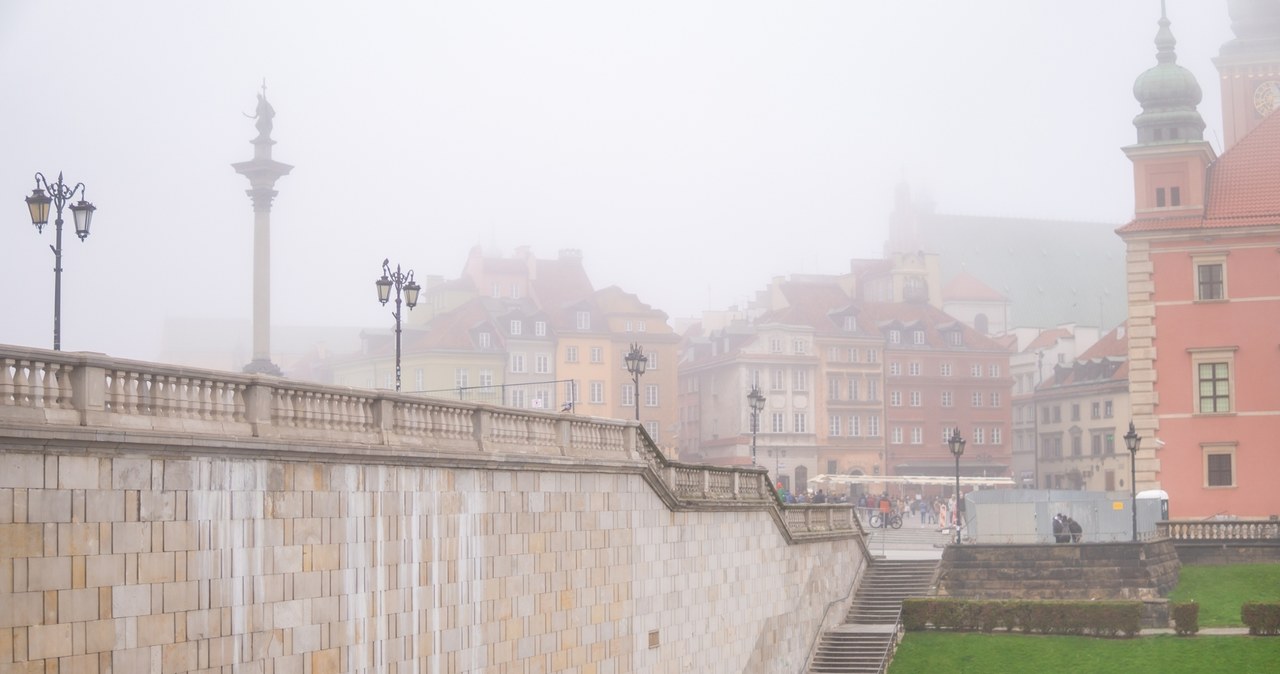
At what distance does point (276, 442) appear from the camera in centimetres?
2033

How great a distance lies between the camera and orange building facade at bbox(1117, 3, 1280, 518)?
214ft

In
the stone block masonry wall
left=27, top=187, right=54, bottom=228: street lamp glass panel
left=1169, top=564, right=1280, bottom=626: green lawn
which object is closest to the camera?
the stone block masonry wall

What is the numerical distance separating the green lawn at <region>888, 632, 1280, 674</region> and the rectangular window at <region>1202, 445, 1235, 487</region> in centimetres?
2225

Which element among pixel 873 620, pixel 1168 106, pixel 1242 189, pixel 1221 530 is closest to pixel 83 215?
pixel 873 620

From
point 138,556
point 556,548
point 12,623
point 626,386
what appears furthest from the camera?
point 626,386

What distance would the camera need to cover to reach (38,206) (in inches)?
960

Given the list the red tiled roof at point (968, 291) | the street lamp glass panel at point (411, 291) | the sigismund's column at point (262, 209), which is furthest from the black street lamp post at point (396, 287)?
the red tiled roof at point (968, 291)

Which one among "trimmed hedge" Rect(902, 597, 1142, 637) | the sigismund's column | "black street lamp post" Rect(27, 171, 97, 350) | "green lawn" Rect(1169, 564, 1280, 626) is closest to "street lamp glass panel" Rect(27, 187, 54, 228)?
→ "black street lamp post" Rect(27, 171, 97, 350)

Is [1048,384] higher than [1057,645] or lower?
higher

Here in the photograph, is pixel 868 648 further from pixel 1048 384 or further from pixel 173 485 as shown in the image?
pixel 1048 384

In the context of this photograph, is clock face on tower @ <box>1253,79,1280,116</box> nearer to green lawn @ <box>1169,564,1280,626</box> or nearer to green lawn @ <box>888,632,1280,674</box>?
green lawn @ <box>1169,564,1280,626</box>

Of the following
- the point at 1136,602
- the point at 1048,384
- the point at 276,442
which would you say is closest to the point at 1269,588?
the point at 1136,602

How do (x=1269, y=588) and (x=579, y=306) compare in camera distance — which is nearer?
(x=1269, y=588)

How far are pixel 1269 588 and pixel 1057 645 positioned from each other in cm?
856
